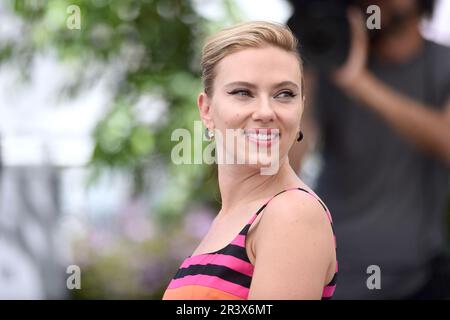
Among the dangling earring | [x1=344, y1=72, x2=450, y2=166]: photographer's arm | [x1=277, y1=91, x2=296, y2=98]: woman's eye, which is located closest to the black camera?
[x1=344, y1=72, x2=450, y2=166]: photographer's arm

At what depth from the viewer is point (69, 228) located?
3.75m

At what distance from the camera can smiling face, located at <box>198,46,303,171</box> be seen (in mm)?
877

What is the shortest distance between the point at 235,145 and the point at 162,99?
2.33 metres

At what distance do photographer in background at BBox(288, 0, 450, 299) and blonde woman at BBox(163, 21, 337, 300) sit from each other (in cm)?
153

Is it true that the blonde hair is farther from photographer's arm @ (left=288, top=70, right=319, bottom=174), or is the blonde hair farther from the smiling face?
photographer's arm @ (left=288, top=70, right=319, bottom=174)

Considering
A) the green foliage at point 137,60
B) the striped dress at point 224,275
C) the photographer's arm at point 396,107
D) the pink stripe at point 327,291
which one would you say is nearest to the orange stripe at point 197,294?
the striped dress at point 224,275

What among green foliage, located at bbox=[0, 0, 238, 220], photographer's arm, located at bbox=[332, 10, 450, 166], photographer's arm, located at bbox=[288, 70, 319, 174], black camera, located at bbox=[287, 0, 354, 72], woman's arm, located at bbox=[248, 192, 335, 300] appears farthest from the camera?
green foliage, located at bbox=[0, 0, 238, 220]

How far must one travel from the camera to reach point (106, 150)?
10.6ft

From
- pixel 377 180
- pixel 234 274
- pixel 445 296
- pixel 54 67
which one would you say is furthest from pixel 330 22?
pixel 234 274

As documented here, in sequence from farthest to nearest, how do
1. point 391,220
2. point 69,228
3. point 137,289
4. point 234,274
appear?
point 69,228, point 137,289, point 391,220, point 234,274

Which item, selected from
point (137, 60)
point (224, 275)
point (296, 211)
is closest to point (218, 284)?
point (224, 275)

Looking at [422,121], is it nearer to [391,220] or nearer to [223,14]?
[391,220]

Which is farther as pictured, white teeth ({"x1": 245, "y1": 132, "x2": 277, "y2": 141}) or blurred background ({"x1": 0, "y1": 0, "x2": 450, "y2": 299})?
blurred background ({"x1": 0, "y1": 0, "x2": 450, "y2": 299})

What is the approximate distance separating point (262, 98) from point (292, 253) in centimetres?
18
